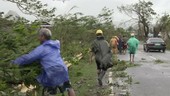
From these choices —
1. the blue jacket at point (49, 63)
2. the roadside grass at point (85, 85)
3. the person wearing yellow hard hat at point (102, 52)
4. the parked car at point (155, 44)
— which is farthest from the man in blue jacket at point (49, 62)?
the parked car at point (155, 44)

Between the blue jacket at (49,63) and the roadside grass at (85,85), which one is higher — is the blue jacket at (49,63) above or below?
above

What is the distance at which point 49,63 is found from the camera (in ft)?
24.7

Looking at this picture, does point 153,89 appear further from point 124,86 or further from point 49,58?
point 49,58

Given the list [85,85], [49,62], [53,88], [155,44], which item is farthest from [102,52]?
[155,44]

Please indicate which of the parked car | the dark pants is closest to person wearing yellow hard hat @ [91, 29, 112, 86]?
the dark pants

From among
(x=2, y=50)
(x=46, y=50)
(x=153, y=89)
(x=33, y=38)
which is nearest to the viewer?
(x=2, y=50)

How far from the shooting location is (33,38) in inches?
280

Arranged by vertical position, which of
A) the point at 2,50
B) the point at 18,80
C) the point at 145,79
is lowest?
the point at 145,79

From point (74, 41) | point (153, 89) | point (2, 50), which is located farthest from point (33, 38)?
point (74, 41)

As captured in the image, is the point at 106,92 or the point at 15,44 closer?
the point at 15,44

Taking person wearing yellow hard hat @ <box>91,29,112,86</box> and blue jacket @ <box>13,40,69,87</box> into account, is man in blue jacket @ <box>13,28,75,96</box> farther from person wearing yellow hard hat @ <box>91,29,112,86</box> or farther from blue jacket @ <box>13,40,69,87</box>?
person wearing yellow hard hat @ <box>91,29,112,86</box>

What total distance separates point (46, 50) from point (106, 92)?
5.81 meters

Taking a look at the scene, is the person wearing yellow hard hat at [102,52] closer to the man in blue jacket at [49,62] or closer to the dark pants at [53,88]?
the dark pants at [53,88]

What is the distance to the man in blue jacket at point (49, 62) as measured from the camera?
7.34 meters
